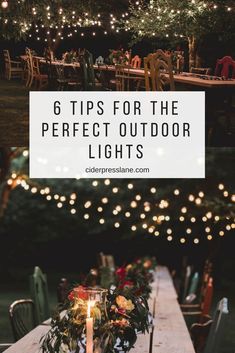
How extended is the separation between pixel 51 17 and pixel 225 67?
1.48 meters

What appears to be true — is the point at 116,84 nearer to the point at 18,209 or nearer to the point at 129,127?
the point at 129,127

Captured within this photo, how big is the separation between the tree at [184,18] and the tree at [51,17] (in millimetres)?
150

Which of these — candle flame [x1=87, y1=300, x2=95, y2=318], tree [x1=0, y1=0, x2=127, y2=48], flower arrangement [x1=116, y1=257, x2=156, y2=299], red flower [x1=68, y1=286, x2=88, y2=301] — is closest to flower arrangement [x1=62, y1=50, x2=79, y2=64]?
tree [x1=0, y1=0, x2=127, y2=48]

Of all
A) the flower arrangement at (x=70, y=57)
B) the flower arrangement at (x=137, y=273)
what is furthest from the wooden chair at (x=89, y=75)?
the flower arrangement at (x=137, y=273)

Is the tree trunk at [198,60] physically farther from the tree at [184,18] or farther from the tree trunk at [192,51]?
the tree at [184,18]

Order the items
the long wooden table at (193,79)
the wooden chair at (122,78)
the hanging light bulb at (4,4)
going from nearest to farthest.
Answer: the hanging light bulb at (4,4), the long wooden table at (193,79), the wooden chair at (122,78)

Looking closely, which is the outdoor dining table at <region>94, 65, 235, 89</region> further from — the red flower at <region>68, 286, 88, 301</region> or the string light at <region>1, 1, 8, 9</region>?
the red flower at <region>68, 286, 88, 301</region>

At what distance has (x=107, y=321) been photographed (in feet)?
14.0

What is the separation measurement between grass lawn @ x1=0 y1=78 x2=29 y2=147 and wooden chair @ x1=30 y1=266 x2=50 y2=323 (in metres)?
1.43

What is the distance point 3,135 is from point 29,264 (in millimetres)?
12396

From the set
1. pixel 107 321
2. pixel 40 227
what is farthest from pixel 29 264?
pixel 107 321

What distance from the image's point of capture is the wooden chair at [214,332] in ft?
17.0

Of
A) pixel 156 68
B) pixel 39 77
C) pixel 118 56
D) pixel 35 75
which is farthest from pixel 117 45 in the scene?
pixel 39 77

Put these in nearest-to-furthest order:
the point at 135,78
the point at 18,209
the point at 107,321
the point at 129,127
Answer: the point at 107,321, the point at 129,127, the point at 135,78, the point at 18,209
